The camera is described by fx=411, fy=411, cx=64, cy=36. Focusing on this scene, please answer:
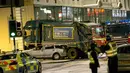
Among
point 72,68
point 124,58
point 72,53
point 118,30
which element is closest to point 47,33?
point 72,53

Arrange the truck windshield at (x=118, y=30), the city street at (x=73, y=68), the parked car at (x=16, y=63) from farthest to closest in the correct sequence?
the truck windshield at (x=118, y=30) → the city street at (x=73, y=68) → the parked car at (x=16, y=63)

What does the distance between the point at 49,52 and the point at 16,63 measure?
1477 cm

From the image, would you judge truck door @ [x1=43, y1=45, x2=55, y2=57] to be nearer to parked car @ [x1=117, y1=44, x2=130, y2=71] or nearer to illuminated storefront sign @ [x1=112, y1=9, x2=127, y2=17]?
parked car @ [x1=117, y1=44, x2=130, y2=71]

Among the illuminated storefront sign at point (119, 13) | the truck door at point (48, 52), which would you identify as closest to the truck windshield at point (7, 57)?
the truck door at point (48, 52)

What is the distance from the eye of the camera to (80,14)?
55.1 m

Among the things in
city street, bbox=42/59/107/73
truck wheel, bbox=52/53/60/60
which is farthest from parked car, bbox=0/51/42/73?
truck wheel, bbox=52/53/60/60

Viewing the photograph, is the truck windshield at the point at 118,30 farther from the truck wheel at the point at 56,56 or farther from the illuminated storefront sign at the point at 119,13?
the illuminated storefront sign at the point at 119,13

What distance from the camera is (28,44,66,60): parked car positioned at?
34344 mm

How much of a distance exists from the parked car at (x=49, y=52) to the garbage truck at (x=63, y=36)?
562 millimetres

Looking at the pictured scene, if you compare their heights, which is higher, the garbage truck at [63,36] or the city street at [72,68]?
the garbage truck at [63,36]

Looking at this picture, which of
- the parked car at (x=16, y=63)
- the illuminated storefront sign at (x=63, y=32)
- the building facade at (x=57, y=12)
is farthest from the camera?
the building facade at (x=57, y=12)

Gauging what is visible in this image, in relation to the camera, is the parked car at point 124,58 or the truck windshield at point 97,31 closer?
the parked car at point 124,58

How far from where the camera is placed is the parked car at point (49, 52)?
34344 mm

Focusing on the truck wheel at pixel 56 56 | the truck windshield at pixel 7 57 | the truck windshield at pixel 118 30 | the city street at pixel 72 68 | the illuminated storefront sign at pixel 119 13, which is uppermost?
the illuminated storefront sign at pixel 119 13
